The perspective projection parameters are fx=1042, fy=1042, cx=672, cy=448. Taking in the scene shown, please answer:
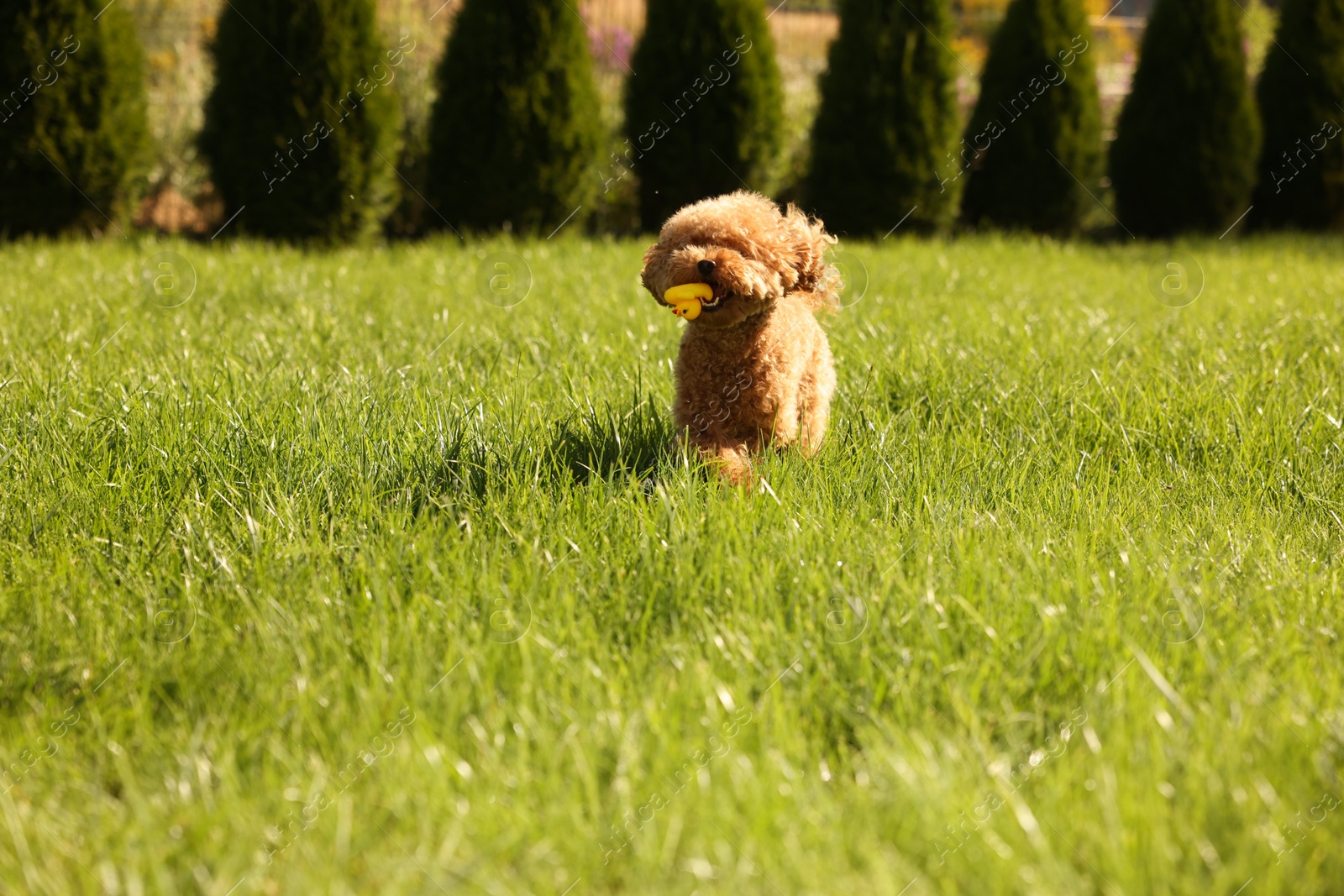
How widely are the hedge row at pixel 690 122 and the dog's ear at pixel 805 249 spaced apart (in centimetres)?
643

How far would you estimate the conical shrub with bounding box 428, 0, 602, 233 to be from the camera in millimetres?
9109

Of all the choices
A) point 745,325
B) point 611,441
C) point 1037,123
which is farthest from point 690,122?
point 745,325

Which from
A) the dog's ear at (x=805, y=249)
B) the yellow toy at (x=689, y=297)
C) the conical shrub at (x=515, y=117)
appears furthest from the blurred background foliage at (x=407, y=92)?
the yellow toy at (x=689, y=297)

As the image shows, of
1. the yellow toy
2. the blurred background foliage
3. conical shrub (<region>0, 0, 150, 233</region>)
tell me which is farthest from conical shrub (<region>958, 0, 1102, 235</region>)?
the yellow toy

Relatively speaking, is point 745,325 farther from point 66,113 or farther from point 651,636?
point 66,113

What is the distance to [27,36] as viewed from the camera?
26.5 ft

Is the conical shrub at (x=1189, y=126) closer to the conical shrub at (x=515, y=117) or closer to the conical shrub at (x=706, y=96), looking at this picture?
the conical shrub at (x=706, y=96)

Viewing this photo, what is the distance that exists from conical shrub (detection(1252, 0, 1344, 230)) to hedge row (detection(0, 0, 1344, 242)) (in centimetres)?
2

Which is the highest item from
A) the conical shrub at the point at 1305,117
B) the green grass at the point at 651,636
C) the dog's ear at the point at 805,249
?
the dog's ear at the point at 805,249

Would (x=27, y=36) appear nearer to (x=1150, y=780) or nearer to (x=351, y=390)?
(x=351, y=390)

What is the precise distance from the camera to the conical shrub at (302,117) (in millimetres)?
8508

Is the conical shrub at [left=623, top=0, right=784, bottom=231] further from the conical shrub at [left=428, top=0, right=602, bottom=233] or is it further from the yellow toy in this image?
the yellow toy

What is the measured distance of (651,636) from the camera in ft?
7.73

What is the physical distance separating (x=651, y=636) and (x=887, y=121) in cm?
860
